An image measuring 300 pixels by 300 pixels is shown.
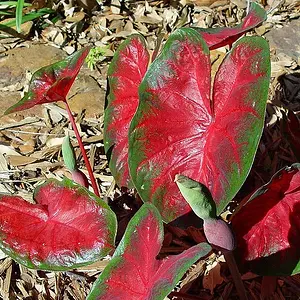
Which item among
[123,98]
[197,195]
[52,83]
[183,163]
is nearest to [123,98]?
[123,98]

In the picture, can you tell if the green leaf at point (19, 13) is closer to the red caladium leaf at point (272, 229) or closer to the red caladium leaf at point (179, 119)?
the red caladium leaf at point (179, 119)

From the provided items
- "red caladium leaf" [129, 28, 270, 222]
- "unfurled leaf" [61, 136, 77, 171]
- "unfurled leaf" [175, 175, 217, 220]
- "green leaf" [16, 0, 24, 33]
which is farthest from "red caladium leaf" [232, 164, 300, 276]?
"green leaf" [16, 0, 24, 33]

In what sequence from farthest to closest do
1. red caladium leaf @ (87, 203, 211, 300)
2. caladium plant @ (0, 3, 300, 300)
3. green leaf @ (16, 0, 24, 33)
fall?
1. green leaf @ (16, 0, 24, 33)
2. caladium plant @ (0, 3, 300, 300)
3. red caladium leaf @ (87, 203, 211, 300)

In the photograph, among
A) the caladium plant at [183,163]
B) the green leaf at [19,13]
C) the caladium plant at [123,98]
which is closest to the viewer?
the caladium plant at [183,163]

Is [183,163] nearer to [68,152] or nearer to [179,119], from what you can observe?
[179,119]

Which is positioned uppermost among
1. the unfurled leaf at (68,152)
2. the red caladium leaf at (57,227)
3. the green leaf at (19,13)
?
the unfurled leaf at (68,152)

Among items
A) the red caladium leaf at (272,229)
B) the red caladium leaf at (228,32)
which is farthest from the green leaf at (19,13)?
the red caladium leaf at (272,229)

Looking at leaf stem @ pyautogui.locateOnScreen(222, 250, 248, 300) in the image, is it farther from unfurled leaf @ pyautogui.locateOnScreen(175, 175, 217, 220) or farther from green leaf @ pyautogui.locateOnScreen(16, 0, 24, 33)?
green leaf @ pyautogui.locateOnScreen(16, 0, 24, 33)
